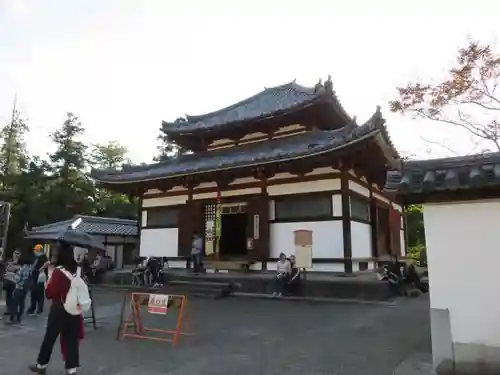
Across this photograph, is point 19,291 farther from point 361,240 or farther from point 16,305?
point 361,240

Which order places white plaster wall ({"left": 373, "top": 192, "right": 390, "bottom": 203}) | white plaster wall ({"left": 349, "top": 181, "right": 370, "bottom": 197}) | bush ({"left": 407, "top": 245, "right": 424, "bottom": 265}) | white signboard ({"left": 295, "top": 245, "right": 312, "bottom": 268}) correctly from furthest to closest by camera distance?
1. bush ({"left": 407, "top": 245, "right": 424, "bottom": 265})
2. white plaster wall ({"left": 373, "top": 192, "right": 390, "bottom": 203})
3. white plaster wall ({"left": 349, "top": 181, "right": 370, "bottom": 197})
4. white signboard ({"left": 295, "top": 245, "right": 312, "bottom": 268})

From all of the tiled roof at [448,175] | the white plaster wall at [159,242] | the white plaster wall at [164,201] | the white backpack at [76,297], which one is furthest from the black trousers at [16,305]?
the white plaster wall at [164,201]

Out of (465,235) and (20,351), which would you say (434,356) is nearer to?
(465,235)

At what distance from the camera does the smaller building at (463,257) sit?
5180mm

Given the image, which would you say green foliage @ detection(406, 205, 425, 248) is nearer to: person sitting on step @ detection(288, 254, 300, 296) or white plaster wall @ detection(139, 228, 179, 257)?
white plaster wall @ detection(139, 228, 179, 257)

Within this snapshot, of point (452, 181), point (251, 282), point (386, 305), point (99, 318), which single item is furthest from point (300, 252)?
point (452, 181)

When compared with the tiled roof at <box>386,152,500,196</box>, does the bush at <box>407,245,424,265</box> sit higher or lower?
lower

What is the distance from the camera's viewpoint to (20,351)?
6906 mm

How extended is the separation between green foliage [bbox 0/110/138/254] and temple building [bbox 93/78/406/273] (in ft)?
59.0

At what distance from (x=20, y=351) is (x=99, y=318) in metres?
3.18

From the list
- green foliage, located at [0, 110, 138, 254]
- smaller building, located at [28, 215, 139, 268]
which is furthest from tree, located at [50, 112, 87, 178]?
smaller building, located at [28, 215, 139, 268]

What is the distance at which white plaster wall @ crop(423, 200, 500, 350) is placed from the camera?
521 cm

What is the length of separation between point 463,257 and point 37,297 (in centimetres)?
982

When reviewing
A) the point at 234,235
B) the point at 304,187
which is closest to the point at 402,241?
the point at 234,235
